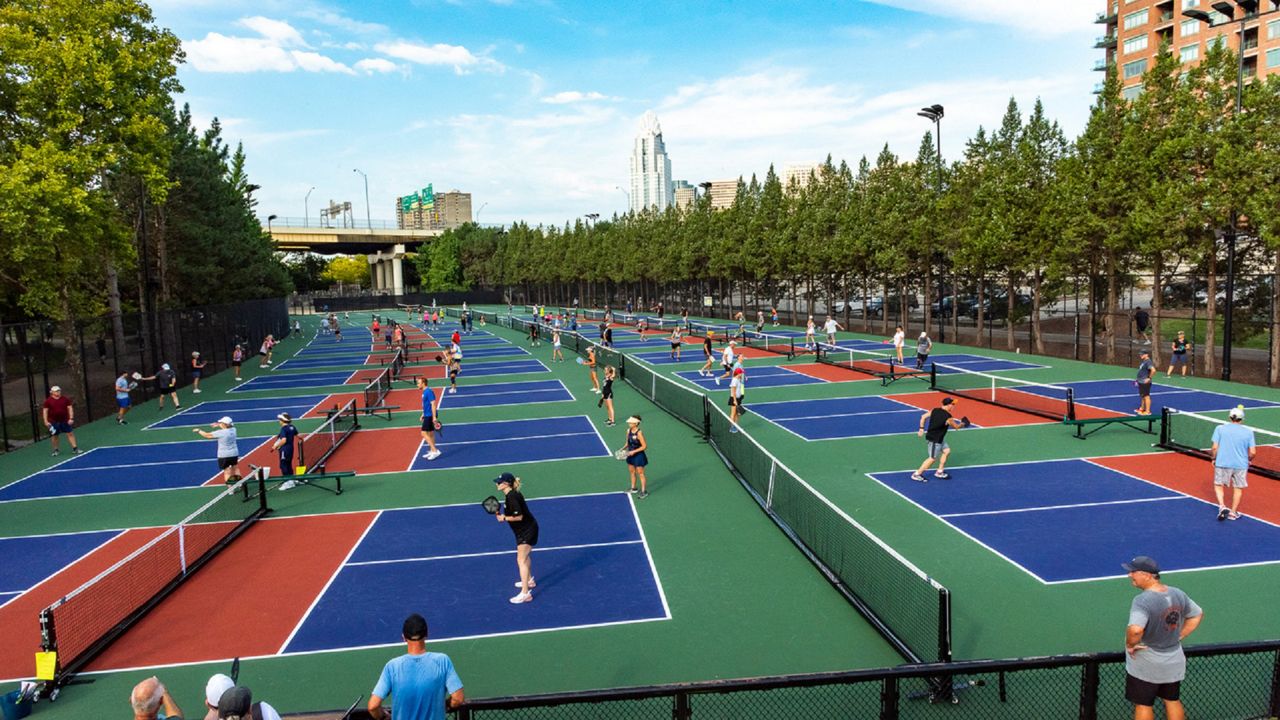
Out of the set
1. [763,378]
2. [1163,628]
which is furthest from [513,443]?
[1163,628]

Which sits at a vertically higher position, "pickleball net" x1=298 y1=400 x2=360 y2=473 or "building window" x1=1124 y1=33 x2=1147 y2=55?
"building window" x1=1124 y1=33 x2=1147 y2=55

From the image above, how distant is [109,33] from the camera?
26188mm

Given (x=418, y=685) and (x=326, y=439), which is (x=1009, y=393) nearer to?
(x=326, y=439)

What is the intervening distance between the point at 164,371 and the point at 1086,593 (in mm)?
28307

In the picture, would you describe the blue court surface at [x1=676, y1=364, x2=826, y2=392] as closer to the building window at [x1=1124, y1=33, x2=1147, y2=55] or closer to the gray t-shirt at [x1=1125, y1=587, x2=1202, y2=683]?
the gray t-shirt at [x1=1125, y1=587, x2=1202, y2=683]

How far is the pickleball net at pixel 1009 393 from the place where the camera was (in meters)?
22.8

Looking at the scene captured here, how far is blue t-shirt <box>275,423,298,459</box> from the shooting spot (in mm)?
16312

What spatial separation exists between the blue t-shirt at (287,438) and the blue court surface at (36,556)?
3.18 m

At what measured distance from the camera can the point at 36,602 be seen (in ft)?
37.3

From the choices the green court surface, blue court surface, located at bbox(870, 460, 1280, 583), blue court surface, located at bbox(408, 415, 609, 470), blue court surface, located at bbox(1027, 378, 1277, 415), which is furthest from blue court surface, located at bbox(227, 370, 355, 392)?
blue court surface, located at bbox(1027, 378, 1277, 415)

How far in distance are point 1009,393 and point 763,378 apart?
9422 millimetres

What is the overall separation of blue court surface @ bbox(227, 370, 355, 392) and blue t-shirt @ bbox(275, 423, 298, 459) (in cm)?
1927

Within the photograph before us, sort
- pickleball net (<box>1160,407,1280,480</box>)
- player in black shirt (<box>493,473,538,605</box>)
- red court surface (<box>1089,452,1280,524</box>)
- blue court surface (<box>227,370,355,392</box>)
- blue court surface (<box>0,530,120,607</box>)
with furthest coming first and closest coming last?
blue court surface (<box>227,370,355,392</box>) → pickleball net (<box>1160,407,1280,480</box>) → red court surface (<box>1089,452,1280,524</box>) → blue court surface (<box>0,530,120,607</box>) → player in black shirt (<box>493,473,538,605</box>)

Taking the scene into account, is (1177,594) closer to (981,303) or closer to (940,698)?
(940,698)
